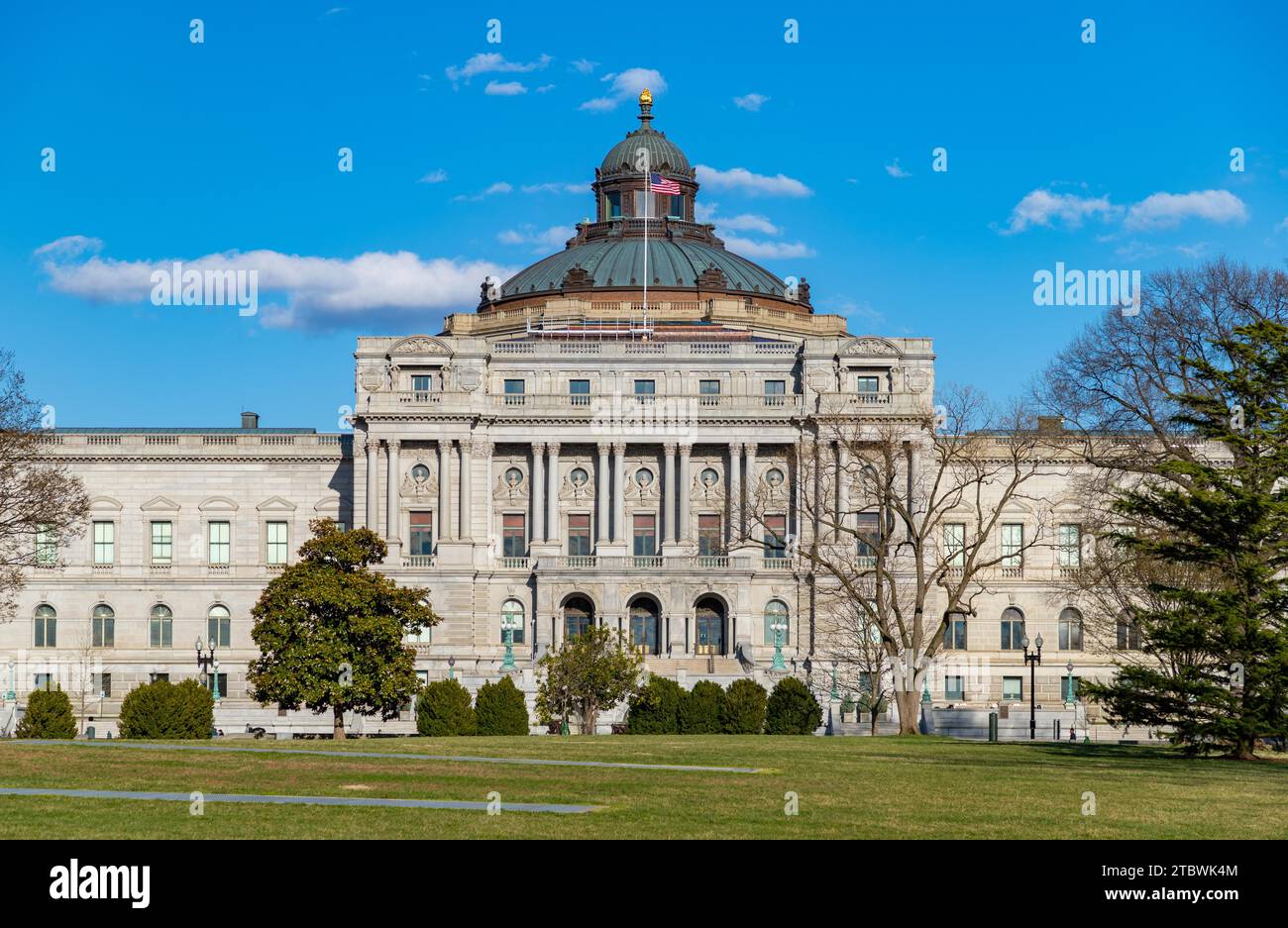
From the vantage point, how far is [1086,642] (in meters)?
A: 100

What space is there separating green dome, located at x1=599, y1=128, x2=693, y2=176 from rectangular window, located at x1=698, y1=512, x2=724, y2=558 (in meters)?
33.3

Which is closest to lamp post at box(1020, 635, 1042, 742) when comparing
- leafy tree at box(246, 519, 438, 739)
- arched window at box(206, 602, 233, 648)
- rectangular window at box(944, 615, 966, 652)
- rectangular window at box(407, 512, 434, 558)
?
rectangular window at box(944, 615, 966, 652)

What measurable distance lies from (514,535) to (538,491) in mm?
3031

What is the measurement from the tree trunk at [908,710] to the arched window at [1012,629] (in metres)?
38.3

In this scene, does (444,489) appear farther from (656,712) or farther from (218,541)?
(656,712)

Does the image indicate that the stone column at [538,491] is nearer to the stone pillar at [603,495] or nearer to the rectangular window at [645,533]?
the stone pillar at [603,495]

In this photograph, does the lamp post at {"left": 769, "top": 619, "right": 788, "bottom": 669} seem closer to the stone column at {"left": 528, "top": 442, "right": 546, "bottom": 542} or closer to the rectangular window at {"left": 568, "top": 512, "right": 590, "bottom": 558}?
the rectangular window at {"left": 568, "top": 512, "right": 590, "bottom": 558}

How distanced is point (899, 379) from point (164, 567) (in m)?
41.3

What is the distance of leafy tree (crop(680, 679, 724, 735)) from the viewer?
6247cm

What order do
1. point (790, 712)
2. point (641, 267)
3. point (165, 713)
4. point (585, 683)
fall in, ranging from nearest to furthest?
point (165, 713)
point (790, 712)
point (585, 683)
point (641, 267)

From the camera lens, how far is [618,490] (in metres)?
98.4

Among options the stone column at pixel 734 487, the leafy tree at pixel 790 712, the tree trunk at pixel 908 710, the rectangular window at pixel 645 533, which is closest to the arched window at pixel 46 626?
the rectangular window at pixel 645 533

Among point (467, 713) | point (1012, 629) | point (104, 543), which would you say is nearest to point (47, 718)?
point (467, 713)
